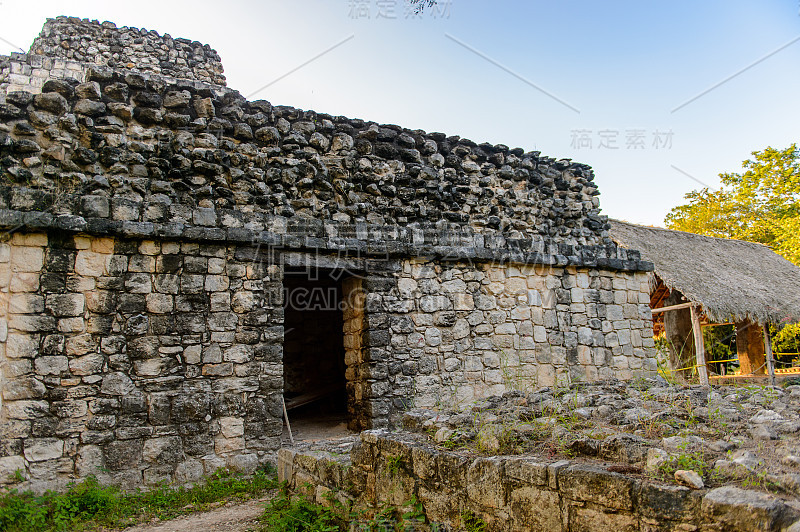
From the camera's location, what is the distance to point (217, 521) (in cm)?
427

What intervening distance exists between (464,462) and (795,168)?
2117 centimetres

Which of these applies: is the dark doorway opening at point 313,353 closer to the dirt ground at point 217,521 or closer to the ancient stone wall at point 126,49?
the dirt ground at point 217,521

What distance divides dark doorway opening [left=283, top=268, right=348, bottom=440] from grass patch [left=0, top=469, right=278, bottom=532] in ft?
9.31

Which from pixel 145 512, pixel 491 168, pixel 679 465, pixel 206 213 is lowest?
pixel 145 512

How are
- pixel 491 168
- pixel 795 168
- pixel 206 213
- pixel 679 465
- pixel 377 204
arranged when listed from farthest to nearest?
A: 1. pixel 795 168
2. pixel 491 168
3. pixel 377 204
4. pixel 206 213
5. pixel 679 465

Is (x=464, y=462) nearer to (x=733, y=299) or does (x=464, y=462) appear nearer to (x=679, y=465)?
(x=679, y=465)

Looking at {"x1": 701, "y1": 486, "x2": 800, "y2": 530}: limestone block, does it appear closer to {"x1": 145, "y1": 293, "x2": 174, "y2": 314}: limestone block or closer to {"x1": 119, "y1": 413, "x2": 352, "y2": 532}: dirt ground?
{"x1": 119, "y1": 413, "x2": 352, "y2": 532}: dirt ground

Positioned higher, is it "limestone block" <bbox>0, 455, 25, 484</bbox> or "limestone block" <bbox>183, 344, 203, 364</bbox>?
"limestone block" <bbox>183, 344, 203, 364</bbox>

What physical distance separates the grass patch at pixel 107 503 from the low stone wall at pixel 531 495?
163 cm

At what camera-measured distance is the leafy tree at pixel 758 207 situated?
17.7 m

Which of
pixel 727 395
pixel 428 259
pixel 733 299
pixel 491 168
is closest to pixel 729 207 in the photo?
pixel 733 299

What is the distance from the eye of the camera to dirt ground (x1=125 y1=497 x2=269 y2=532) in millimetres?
4113

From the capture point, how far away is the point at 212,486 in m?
4.98

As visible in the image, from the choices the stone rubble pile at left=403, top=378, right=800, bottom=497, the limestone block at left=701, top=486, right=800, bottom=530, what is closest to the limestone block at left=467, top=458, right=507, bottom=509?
the stone rubble pile at left=403, top=378, right=800, bottom=497
